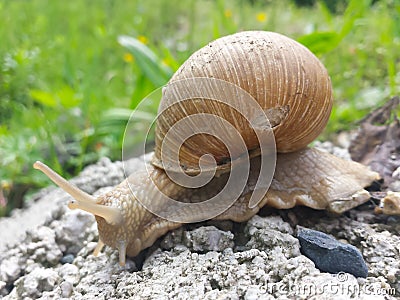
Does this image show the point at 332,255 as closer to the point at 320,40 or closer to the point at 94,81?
the point at 320,40

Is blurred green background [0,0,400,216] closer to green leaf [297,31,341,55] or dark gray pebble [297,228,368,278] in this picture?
green leaf [297,31,341,55]

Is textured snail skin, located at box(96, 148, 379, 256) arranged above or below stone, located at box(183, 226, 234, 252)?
above

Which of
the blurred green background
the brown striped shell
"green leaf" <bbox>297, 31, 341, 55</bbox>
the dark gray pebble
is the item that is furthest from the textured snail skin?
"green leaf" <bbox>297, 31, 341, 55</bbox>

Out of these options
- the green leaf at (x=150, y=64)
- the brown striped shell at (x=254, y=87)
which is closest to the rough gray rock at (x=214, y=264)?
the brown striped shell at (x=254, y=87)

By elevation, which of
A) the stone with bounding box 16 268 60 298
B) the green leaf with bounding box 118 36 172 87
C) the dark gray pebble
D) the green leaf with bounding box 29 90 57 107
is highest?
→ the green leaf with bounding box 118 36 172 87

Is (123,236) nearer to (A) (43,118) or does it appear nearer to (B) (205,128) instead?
(B) (205,128)

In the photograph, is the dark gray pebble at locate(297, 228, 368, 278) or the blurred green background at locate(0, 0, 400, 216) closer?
the dark gray pebble at locate(297, 228, 368, 278)

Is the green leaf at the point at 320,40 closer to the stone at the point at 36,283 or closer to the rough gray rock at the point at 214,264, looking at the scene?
the rough gray rock at the point at 214,264
